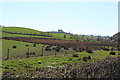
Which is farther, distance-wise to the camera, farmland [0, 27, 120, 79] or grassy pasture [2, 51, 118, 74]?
grassy pasture [2, 51, 118, 74]

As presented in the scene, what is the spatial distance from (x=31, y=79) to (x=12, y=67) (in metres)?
8.24

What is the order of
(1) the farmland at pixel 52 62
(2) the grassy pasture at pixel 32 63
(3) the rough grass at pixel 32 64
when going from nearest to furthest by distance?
(1) the farmland at pixel 52 62 < (3) the rough grass at pixel 32 64 < (2) the grassy pasture at pixel 32 63

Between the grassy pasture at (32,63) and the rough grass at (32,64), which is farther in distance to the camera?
the grassy pasture at (32,63)

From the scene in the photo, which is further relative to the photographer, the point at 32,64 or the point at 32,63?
the point at 32,63

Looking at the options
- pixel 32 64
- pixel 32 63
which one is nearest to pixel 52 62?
pixel 32 63

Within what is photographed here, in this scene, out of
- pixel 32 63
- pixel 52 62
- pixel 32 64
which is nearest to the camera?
pixel 32 64

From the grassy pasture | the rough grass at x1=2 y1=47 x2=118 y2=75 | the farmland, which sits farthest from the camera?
the grassy pasture

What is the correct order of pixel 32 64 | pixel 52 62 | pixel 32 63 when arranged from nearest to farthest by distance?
1. pixel 32 64
2. pixel 32 63
3. pixel 52 62

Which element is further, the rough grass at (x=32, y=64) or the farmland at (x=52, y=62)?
the rough grass at (x=32, y=64)

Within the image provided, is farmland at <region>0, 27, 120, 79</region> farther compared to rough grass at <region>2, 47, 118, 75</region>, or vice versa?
rough grass at <region>2, 47, 118, 75</region>

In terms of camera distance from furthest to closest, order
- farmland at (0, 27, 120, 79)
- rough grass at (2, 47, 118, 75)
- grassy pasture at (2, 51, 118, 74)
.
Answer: grassy pasture at (2, 51, 118, 74)
rough grass at (2, 47, 118, 75)
farmland at (0, 27, 120, 79)

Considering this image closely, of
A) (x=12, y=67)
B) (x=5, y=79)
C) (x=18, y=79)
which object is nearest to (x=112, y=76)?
(x=18, y=79)

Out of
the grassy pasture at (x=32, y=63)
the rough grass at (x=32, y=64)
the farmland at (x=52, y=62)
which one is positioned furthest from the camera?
the grassy pasture at (x=32, y=63)

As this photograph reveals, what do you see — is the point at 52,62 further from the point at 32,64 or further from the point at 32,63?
the point at 32,64
